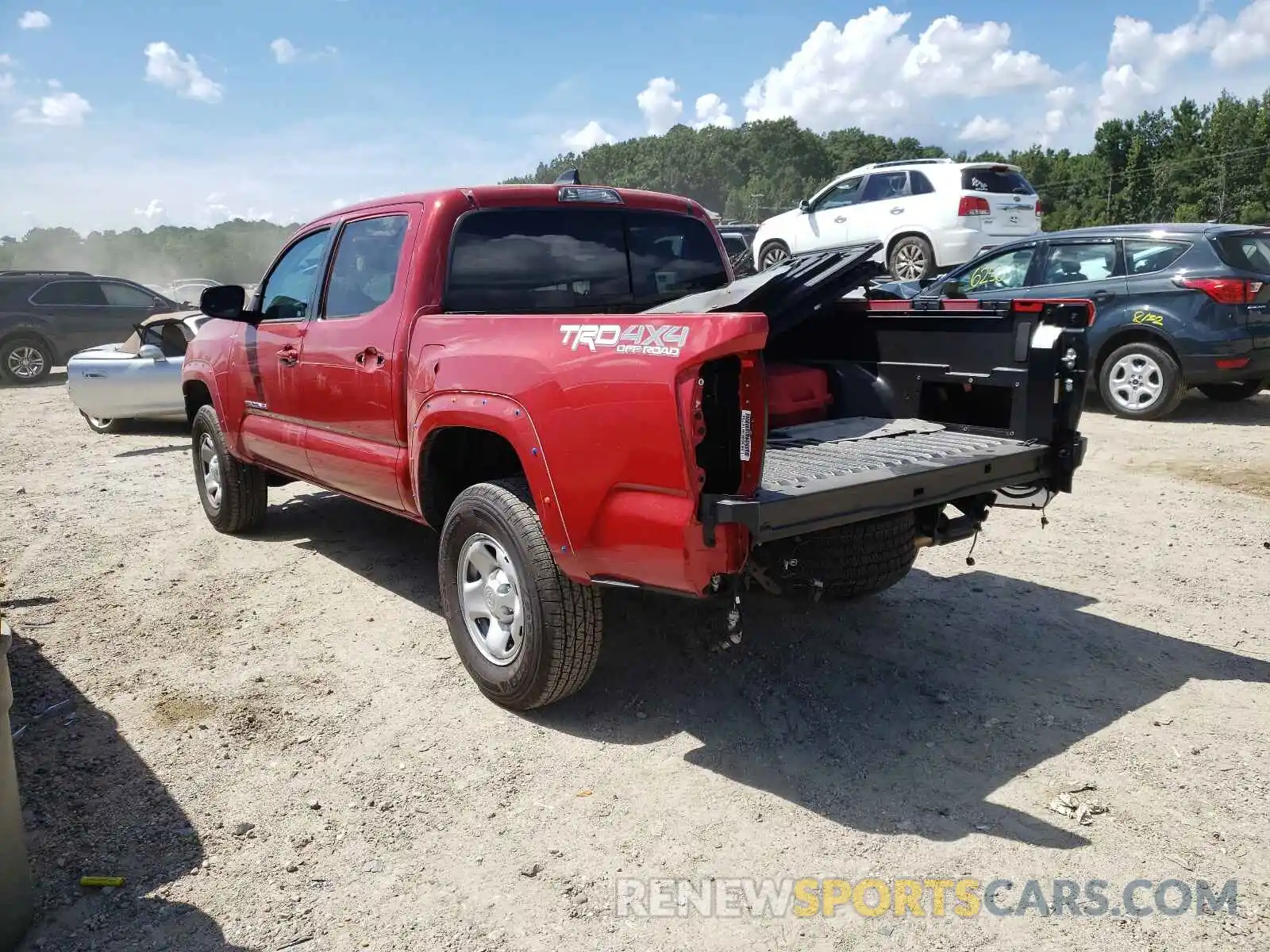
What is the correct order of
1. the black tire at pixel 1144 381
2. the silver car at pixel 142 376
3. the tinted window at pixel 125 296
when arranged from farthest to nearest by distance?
the tinted window at pixel 125 296, the silver car at pixel 142 376, the black tire at pixel 1144 381

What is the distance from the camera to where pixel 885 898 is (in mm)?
2668

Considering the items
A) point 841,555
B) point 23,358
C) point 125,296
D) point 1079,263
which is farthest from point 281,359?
point 23,358

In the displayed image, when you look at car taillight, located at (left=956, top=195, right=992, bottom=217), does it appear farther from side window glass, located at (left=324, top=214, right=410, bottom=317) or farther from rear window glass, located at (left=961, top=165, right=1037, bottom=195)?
side window glass, located at (left=324, top=214, right=410, bottom=317)

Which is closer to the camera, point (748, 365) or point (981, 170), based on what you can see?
point (748, 365)

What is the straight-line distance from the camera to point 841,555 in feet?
12.4

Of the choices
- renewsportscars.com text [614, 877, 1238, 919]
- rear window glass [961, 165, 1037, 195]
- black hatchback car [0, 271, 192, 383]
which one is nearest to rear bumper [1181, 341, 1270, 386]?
rear window glass [961, 165, 1037, 195]

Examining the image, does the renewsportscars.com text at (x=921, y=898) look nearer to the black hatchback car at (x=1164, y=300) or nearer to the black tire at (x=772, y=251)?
the black hatchback car at (x=1164, y=300)

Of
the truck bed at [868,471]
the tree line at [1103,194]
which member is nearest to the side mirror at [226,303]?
the truck bed at [868,471]

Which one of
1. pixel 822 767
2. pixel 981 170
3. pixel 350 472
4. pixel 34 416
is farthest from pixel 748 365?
pixel 34 416

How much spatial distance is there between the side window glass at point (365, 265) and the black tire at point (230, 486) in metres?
1.84

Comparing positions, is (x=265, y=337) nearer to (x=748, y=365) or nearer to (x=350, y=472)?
(x=350, y=472)

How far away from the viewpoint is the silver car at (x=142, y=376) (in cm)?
1028

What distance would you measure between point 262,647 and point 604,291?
236cm

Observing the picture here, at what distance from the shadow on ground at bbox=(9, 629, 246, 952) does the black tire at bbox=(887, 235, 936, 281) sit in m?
11.9
